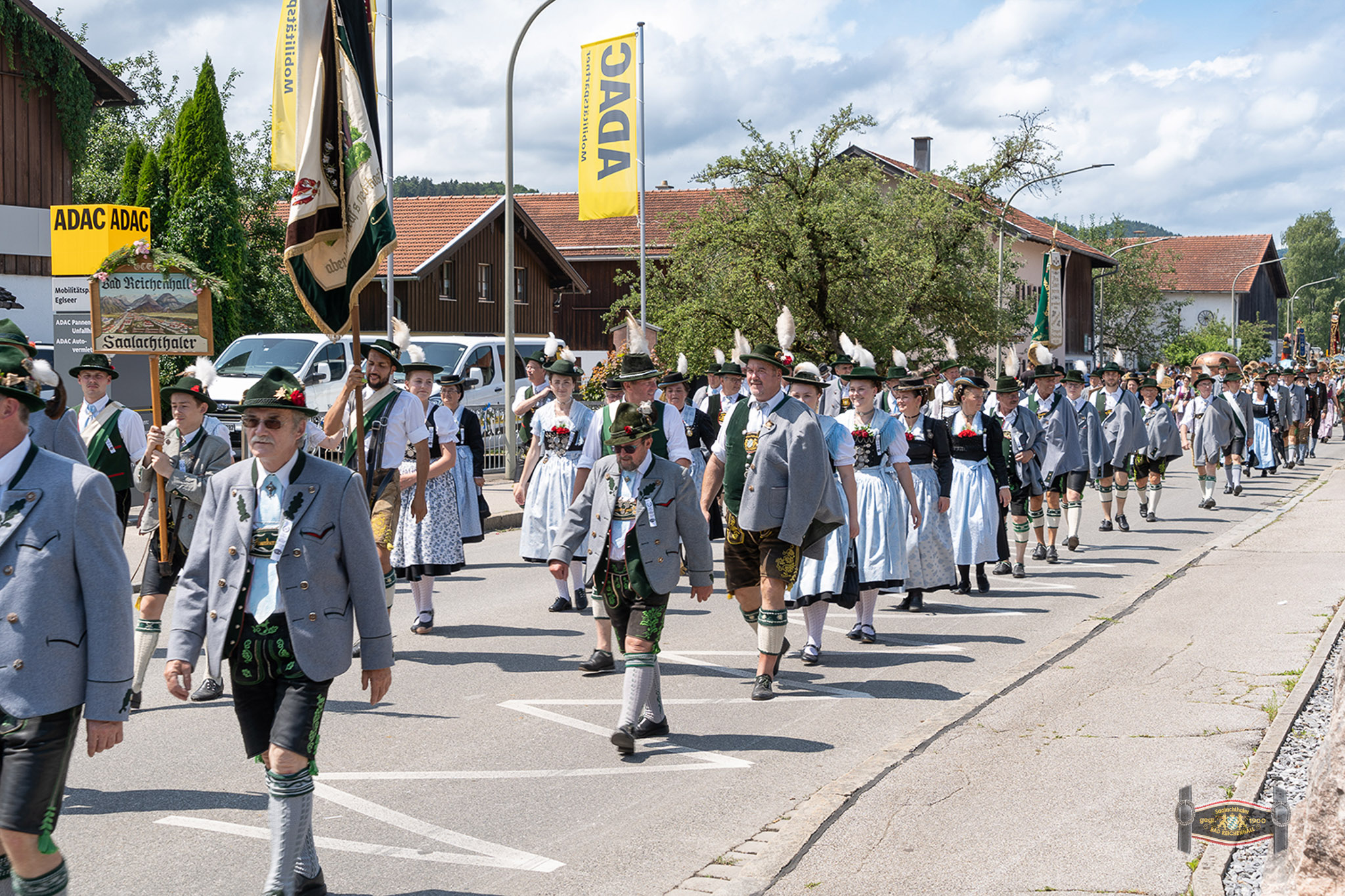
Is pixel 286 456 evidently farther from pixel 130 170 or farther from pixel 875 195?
pixel 130 170

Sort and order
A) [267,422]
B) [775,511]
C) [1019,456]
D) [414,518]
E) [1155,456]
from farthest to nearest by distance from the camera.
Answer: [1155,456] < [1019,456] < [414,518] < [775,511] < [267,422]

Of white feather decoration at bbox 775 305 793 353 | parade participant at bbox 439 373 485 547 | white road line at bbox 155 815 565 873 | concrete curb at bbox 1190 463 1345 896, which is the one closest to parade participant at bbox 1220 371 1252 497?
concrete curb at bbox 1190 463 1345 896

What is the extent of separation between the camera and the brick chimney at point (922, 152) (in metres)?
60.7

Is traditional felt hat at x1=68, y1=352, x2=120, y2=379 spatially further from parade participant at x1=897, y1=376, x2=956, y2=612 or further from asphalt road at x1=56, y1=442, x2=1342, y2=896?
parade participant at x1=897, y1=376, x2=956, y2=612

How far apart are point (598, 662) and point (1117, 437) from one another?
409 inches

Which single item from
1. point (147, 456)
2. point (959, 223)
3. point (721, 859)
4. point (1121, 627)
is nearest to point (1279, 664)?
point (1121, 627)

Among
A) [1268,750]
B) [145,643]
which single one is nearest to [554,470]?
[145,643]

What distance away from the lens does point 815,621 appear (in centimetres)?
882

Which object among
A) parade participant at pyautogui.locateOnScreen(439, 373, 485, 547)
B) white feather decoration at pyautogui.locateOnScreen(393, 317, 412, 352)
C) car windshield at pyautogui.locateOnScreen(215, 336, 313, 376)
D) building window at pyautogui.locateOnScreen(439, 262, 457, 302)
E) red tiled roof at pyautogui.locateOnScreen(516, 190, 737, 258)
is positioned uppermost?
red tiled roof at pyautogui.locateOnScreen(516, 190, 737, 258)

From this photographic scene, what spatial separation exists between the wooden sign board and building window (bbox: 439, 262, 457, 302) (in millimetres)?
32085

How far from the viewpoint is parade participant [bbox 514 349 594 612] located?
1102 centimetres

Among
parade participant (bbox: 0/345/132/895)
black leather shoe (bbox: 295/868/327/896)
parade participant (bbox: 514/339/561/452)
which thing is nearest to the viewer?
parade participant (bbox: 0/345/132/895)

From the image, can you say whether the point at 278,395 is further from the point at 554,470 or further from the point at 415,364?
the point at 554,470

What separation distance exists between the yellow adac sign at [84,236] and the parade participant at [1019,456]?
16.1 meters
